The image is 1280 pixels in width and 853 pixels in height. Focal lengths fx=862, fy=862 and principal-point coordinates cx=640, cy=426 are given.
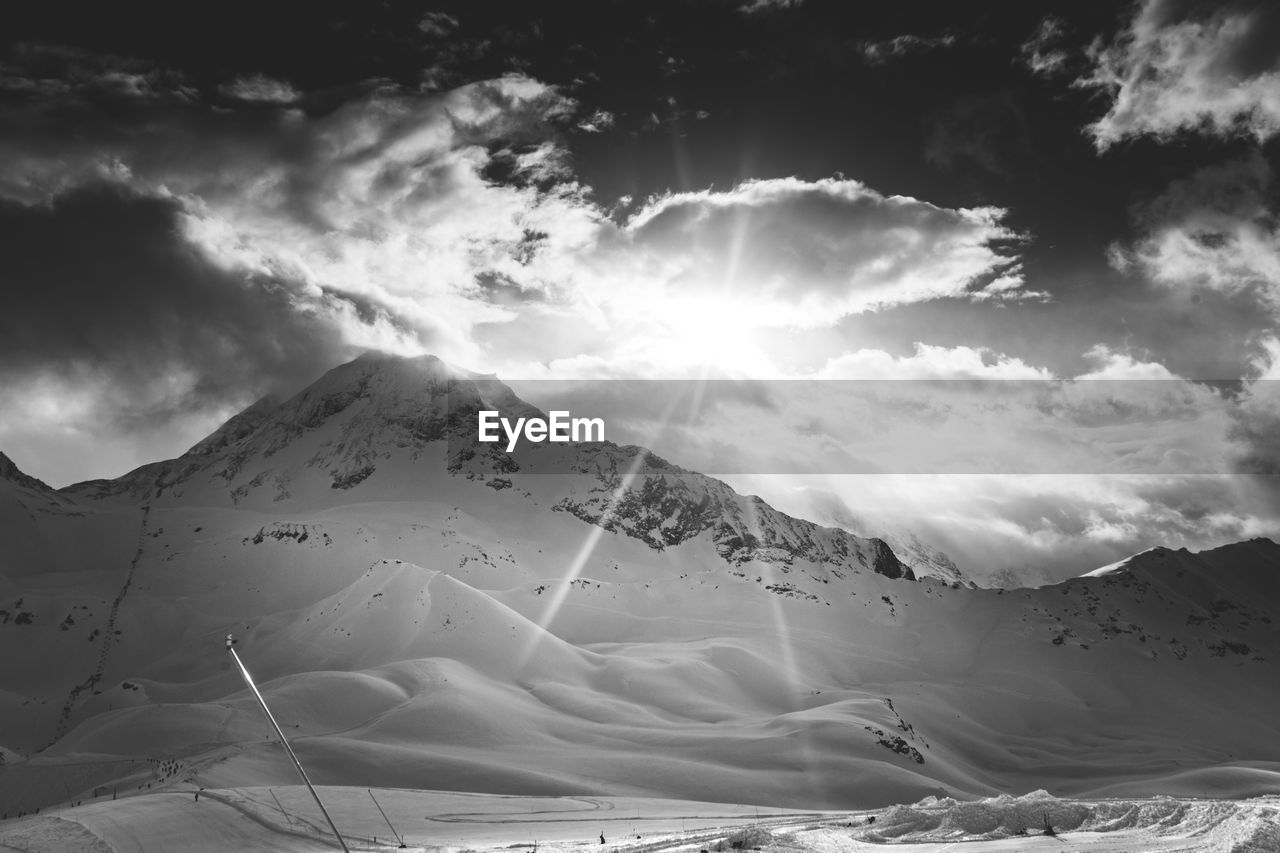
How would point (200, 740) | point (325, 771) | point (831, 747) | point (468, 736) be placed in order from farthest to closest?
point (831, 747), point (468, 736), point (200, 740), point (325, 771)

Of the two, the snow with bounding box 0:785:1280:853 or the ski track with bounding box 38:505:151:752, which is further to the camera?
the ski track with bounding box 38:505:151:752

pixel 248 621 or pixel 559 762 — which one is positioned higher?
pixel 248 621

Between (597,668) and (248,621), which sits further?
(248,621)

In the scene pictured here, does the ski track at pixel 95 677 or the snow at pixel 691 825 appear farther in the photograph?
the ski track at pixel 95 677

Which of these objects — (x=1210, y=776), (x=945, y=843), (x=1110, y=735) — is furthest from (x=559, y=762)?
(x=1110, y=735)

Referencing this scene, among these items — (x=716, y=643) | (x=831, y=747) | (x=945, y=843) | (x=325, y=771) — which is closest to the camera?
(x=945, y=843)

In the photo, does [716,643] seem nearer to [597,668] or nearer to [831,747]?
[597,668]

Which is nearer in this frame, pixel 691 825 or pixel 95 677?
pixel 691 825

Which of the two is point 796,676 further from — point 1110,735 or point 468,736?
point 468,736

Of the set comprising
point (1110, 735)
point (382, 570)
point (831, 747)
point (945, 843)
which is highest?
point (382, 570)

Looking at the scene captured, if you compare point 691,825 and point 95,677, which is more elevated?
point 95,677

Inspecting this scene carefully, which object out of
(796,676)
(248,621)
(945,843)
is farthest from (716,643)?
(945,843)
